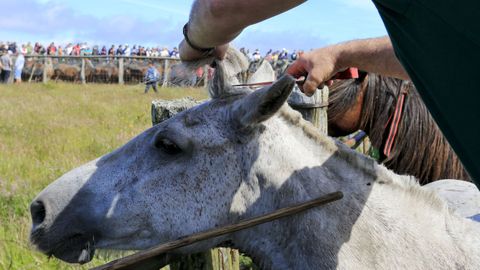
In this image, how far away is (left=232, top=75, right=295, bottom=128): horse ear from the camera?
6.65ft

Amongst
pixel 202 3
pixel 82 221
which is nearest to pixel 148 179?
pixel 82 221

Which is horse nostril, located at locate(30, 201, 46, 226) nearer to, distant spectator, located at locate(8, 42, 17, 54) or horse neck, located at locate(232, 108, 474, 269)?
horse neck, located at locate(232, 108, 474, 269)

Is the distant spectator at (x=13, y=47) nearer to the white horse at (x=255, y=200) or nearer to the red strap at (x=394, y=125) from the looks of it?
the red strap at (x=394, y=125)

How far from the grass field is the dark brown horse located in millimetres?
1239

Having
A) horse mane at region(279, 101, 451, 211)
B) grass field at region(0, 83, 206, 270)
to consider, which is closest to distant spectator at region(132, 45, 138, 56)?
grass field at region(0, 83, 206, 270)

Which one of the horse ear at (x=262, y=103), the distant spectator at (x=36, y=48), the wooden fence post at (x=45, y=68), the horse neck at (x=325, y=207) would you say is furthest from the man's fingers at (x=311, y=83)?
the distant spectator at (x=36, y=48)

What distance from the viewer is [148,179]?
7.70ft

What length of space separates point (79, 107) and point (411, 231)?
15.1 meters

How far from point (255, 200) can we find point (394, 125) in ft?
8.20

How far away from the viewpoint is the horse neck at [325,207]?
2135 mm

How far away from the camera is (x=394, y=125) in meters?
4.44

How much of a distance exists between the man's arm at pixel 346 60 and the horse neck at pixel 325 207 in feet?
0.99

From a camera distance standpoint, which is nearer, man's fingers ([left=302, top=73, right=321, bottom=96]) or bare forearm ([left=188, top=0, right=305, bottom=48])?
bare forearm ([left=188, top=0, right=305, bottom=48])

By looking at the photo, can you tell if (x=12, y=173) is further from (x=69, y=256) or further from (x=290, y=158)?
(x=290, y=158)
